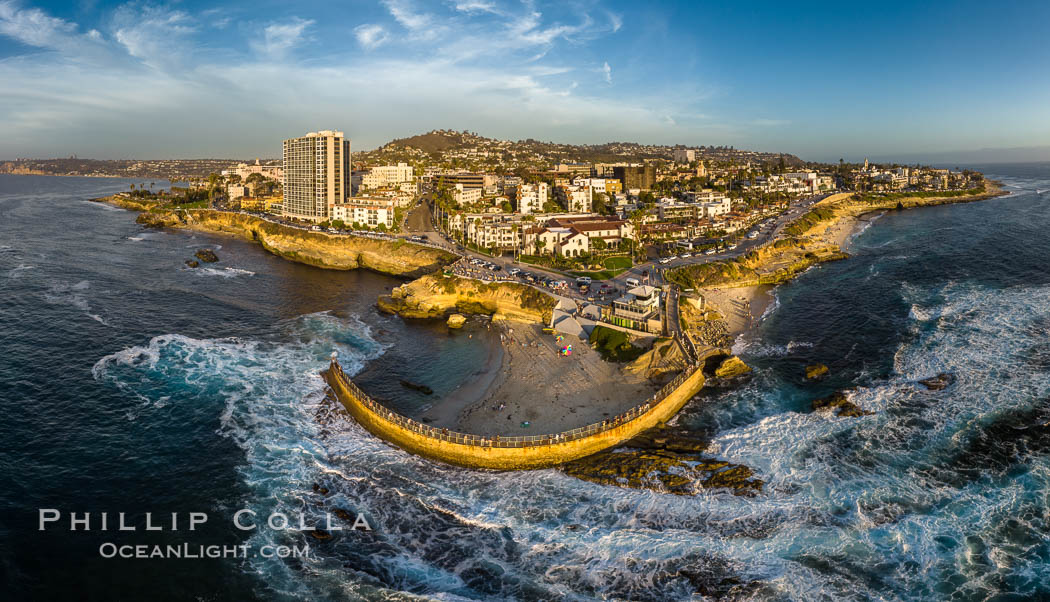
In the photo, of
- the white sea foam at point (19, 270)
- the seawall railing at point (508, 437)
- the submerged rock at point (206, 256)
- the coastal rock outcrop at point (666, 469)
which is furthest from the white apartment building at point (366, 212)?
the coastal rock outcrop at point (666, 469)

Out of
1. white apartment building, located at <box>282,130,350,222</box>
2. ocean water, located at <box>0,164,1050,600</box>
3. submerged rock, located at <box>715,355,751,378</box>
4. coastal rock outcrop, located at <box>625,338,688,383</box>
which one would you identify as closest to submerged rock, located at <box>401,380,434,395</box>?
ocean water, located at <box>0,164,1050,600</box>

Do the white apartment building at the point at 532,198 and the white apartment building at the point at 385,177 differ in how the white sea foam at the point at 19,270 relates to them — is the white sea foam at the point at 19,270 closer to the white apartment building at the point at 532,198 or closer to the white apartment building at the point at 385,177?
the white apartment building at the point at 532,198

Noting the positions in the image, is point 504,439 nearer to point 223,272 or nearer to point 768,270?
point 768,270

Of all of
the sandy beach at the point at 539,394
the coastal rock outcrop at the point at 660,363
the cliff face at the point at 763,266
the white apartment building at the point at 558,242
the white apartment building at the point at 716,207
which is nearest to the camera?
the sandy beach at the point at 539,394

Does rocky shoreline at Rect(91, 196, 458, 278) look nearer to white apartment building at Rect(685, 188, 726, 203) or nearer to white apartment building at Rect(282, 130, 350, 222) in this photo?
white apartment building at Rect(282, 130, 350, 222)

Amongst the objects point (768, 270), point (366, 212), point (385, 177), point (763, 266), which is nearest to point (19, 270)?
point (366, 212)
